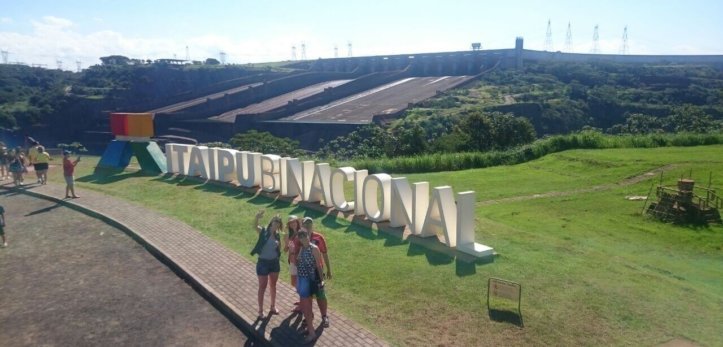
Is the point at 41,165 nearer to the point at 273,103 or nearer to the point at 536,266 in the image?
the point at 536,266

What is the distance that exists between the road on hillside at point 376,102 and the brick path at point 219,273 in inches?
1475

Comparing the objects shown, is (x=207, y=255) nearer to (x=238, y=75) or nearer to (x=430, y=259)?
(x=430, y=259)

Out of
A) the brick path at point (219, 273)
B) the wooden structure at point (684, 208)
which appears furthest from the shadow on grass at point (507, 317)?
the wooden structure at point (684, 208)

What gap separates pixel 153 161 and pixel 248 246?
970cm

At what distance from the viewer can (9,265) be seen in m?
9.98

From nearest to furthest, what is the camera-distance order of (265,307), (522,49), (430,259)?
(265,307), (430,259), (522,49)

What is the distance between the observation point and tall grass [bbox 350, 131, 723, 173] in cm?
2012

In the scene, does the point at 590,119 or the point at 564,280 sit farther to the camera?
the point at 590,119

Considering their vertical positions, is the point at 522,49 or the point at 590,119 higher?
the point at 522,49

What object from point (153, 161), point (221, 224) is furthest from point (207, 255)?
point (153, 161)

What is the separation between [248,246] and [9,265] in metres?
4.18

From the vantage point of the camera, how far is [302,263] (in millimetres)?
6328

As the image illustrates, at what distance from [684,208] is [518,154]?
966 cm

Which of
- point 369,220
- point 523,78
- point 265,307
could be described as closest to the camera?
point 265,307
